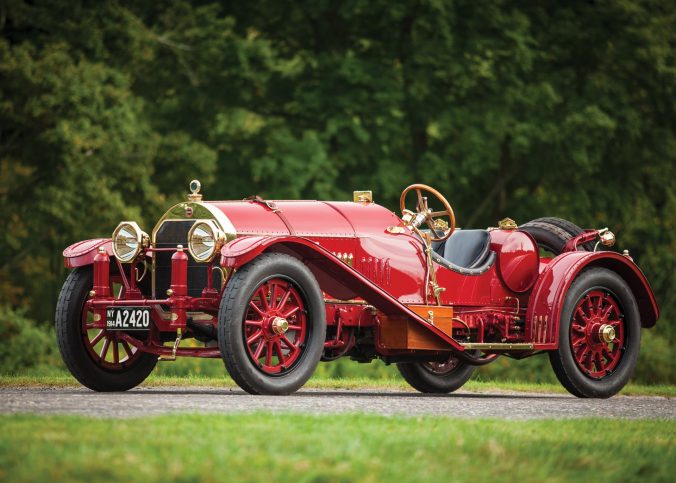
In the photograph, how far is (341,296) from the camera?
10914 mm

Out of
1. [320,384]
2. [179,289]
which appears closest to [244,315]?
[179,289]

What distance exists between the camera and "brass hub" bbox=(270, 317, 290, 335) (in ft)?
31.8

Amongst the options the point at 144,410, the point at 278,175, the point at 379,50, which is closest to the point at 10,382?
the point at 144,410

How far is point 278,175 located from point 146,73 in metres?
4.27

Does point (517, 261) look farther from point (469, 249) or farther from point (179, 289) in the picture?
point (179, 289)

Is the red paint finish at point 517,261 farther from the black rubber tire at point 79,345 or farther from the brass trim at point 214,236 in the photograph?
the black rubber tire at point 79,345

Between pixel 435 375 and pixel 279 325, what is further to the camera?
pixel 435 375

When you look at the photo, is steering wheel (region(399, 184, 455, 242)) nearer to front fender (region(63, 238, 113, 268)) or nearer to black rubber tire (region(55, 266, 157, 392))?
front fender (region(63, 238, 113, 268))

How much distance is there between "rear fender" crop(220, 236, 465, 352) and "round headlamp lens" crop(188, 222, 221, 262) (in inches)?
8.4

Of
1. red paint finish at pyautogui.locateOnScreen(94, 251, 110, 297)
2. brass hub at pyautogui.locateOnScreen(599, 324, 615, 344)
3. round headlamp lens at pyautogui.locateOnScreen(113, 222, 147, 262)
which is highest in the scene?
round headlamp lens at pyautogui.locateOnScreen(113, 222, 147, 262)

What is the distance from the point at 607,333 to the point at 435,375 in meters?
1.80

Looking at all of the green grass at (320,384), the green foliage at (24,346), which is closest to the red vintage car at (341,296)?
the green grass at (320,384)

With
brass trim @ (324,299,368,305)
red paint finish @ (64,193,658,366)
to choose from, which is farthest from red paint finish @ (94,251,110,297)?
brass trim @ (324,299,368,305)

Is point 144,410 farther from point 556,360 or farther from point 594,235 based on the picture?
point 594,235
